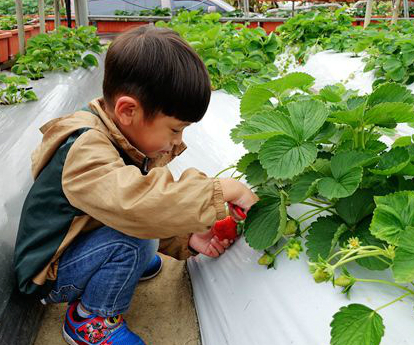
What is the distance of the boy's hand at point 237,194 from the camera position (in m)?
1.08

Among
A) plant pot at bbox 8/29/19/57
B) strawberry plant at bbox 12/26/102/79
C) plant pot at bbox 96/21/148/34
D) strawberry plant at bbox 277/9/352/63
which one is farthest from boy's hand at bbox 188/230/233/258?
plant pot at bbox 96/21/148/34

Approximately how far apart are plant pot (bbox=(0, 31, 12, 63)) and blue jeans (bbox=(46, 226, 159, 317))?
378 centimetres

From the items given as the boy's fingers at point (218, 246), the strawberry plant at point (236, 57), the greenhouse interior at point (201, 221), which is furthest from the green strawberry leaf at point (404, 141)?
the strawberry plant at point (236, 57)

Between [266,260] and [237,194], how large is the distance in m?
0.16

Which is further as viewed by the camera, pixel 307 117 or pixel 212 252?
pixel 212 252

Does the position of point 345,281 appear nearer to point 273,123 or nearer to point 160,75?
point 273,123

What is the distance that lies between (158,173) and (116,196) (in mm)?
104

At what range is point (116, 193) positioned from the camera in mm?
991

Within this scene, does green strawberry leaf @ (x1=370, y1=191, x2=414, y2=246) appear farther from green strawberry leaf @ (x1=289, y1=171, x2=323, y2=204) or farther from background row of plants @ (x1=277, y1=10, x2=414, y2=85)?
background row of plants @ (x1=277, y1=10, x2=414, y2=85)

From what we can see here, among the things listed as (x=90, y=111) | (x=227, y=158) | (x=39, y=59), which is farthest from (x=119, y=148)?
(x=39, y=59)

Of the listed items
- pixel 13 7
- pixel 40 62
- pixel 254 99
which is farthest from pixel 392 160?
pixel 13 7

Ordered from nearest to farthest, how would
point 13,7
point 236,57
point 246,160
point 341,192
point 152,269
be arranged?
point 341,192 < point 246,160 < point 152,269 < point 236,57 < point 13,7

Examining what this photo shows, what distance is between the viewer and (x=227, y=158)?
1.85 metres

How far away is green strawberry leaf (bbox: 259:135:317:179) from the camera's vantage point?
3.18 ft
